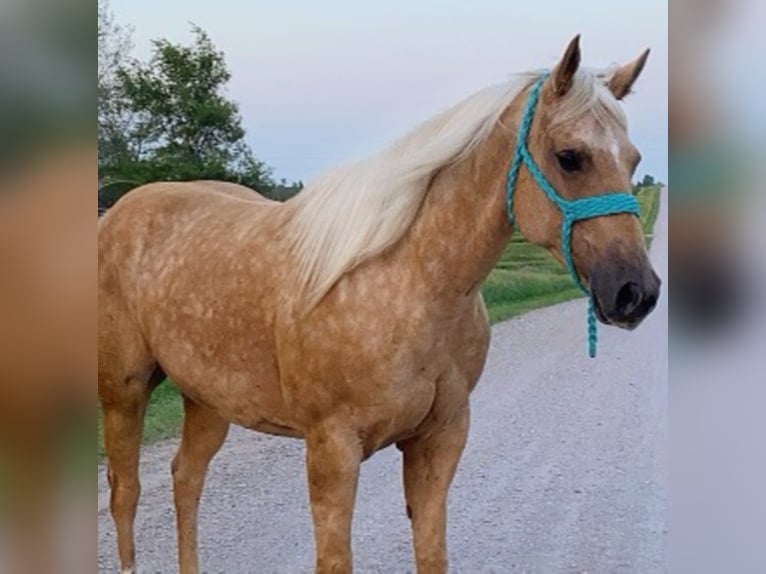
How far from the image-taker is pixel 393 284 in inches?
48.9

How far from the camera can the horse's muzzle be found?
3.49 feet

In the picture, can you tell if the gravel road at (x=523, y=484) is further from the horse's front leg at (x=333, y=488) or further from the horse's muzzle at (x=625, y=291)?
the horse's muzzle at (x=625, y=291)

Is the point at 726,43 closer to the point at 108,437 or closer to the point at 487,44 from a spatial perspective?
the point at 487,44

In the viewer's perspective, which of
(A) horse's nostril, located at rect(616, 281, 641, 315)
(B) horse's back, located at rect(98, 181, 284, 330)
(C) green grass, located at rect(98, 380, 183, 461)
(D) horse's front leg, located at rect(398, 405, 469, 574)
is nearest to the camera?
(A) horse's nostril, located at rect(616, 281, 641, 315)

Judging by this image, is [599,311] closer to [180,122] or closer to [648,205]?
[648,205]

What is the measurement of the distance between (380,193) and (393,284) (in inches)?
5.0

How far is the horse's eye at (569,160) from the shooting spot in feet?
3.62

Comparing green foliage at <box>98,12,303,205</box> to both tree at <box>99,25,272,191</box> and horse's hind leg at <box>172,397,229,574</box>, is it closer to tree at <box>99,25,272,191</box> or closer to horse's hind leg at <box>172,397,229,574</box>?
tree at <box>99,25,272,191</box>

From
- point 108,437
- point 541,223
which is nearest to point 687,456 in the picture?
point 541,223

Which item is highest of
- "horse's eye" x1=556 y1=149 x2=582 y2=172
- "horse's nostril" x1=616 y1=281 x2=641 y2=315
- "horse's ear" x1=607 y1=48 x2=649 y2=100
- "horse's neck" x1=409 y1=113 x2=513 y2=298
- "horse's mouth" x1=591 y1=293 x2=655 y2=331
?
"horse's ear" x1=607 y1=48 x2=649 y2=100

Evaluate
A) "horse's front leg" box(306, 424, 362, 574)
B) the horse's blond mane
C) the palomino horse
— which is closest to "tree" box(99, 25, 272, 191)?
the palomino horse

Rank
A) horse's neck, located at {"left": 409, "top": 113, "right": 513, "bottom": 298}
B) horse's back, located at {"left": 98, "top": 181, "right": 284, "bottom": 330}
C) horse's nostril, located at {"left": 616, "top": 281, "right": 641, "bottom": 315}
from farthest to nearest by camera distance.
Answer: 1. horse's back, located at {"left": 98, "top": 181, "right": 284, "bottom": 330}
2. horse's neck, located at {"left": 409, "top": 113, "right": 513, "bottom": 298}
3. horse's nostril, located at {"left": 616, "top": 281, "right": 641, "bottom": 315}

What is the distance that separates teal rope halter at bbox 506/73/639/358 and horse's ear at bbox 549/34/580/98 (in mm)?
36

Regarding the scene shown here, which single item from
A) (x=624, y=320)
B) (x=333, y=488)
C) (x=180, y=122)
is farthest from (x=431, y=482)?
(x=180, y=122)
